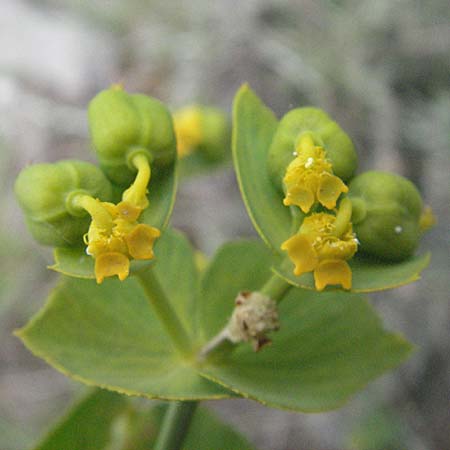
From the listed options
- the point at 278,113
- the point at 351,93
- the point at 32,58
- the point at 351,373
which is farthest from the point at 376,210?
the point at 32,58

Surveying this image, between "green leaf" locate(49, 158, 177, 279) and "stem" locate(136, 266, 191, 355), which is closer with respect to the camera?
"green leaf" locate(49, 158, 177, 279)

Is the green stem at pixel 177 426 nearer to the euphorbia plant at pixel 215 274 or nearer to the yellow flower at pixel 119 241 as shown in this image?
the euphorbia plant at pixel 215 274

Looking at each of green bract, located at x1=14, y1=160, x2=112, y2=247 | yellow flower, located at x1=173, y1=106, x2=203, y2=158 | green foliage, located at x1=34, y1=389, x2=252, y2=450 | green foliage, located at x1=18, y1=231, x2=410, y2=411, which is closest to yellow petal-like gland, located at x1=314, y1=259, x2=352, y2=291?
green foliage, located at x1=18, y1=231, x2=410, y2=411

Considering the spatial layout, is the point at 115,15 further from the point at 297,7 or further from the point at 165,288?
the point at 165,288

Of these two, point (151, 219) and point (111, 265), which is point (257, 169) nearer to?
point (151, 219)

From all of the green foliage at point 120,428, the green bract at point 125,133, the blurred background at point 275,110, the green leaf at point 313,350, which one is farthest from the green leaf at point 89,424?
the blurred background at point 275,110

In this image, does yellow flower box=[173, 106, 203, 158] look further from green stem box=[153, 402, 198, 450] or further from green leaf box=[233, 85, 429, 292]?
green stem box=[153, 402, 198, 450]
